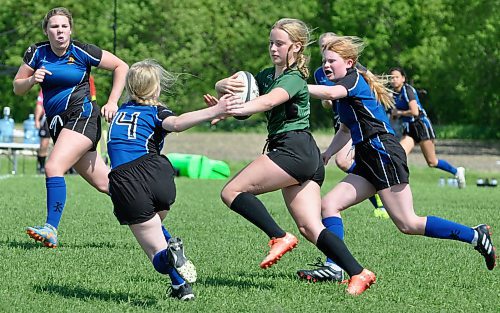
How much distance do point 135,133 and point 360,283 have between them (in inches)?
67.1

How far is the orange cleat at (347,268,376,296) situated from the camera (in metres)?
6.66

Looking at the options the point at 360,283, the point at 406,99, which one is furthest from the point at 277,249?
the point at 406,99

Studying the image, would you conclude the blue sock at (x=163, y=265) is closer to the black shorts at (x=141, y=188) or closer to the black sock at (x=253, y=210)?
the black shorts at (x=141, y=188)

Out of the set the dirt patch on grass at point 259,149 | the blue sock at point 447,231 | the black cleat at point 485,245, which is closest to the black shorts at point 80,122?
the blue sock at point 447,231

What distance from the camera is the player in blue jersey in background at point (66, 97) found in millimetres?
9148

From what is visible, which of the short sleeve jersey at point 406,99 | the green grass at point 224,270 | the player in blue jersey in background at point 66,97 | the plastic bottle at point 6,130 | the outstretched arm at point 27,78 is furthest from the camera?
the plastic bottle at point 6,130

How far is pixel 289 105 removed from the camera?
686 cm

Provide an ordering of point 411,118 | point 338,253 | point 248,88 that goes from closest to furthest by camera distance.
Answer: point 248,88 → point 338,253 → point 411,118

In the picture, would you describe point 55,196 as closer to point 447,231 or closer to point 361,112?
point 361,112

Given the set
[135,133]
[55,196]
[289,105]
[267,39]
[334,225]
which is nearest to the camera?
[135,133]

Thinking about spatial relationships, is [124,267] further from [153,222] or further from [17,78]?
[17,78]

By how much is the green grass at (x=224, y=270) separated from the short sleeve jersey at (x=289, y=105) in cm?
109

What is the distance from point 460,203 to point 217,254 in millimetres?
7185

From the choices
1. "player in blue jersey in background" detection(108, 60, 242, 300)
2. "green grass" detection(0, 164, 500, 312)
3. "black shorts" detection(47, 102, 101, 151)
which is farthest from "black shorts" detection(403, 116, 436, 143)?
"player in blue jersey in background" detection(108, 60, 242, 300)
